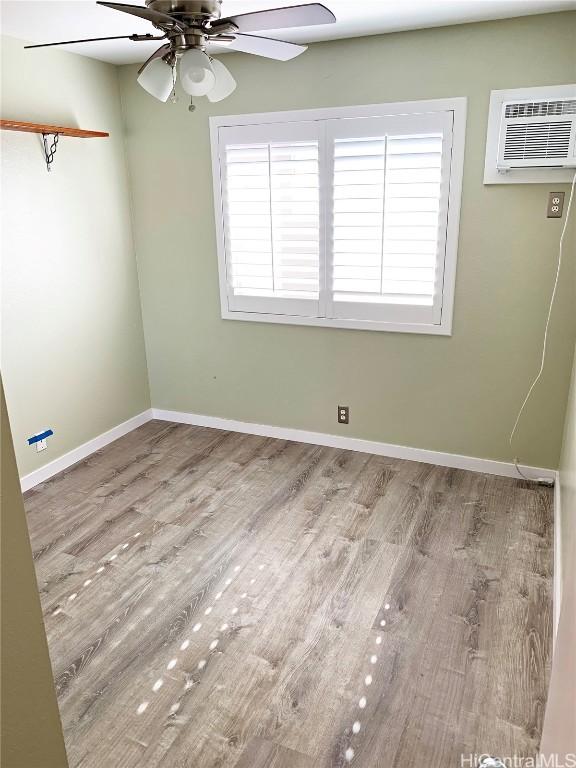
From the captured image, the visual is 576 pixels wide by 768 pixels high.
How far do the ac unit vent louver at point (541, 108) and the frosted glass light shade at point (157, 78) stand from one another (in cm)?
175

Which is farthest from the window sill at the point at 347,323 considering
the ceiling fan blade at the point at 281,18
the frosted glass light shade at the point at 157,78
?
the ceiling fan blade at the point at 281,18

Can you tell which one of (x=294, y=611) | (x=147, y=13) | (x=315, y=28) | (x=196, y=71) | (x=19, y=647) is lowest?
(x=294, y=611)

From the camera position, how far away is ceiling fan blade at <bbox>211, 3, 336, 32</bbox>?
66.1 inches

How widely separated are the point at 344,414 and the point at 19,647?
2959mm

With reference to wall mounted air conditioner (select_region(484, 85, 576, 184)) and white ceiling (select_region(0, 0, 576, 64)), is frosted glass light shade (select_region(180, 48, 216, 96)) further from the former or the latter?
wall mounted air conditioner (select_region(484, 85, 576, 184))

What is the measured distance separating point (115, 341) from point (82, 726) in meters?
2.62

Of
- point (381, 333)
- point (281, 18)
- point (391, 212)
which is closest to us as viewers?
point (281, 18)

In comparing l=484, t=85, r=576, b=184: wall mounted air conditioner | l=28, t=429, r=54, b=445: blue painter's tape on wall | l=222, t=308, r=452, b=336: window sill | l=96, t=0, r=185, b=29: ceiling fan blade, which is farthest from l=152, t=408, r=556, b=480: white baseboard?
l=96, t=0, r=185, b=29: ceiling fan blade

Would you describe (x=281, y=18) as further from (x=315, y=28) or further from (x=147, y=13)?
(x=315, y=28)

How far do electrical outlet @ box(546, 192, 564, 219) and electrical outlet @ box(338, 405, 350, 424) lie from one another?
1.63 metres

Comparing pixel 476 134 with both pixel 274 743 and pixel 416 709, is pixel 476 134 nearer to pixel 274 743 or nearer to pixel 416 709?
pixel 416 709

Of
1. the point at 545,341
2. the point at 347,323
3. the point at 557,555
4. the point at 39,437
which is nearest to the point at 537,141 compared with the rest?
the point at 545,341

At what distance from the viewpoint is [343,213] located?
3381mm

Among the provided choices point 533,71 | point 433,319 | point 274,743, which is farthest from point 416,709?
point 533,71
